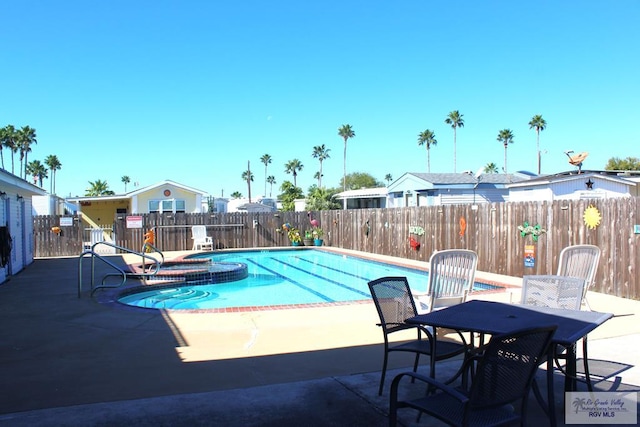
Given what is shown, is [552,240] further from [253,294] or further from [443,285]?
[253,294]

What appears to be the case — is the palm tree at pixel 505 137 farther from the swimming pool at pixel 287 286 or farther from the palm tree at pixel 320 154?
the swimming pool at pixel 287 286

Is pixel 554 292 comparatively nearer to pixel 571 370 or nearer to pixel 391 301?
pixel 571 370

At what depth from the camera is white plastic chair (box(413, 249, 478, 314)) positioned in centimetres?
553

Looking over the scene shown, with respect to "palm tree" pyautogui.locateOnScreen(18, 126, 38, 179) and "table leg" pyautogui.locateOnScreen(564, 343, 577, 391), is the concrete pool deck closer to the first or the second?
"table leg" pyautogui.locateOnScreen(564, 343, 577, 391)

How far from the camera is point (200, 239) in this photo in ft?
69.7

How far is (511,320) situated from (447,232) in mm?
10695

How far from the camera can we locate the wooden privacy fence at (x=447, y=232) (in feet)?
27.6

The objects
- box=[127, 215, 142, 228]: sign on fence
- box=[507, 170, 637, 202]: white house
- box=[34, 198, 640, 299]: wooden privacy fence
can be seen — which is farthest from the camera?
box=[127, 215, 142, 228]: sign on fence

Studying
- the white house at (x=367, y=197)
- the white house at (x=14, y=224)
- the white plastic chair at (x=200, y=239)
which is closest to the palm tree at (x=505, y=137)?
the white house at (x=367, y=197)

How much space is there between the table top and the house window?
82.9 feet

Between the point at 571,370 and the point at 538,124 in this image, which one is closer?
the point at 571,370

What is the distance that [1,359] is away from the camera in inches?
195

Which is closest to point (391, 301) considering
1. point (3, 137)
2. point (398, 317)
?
point (398, 317)

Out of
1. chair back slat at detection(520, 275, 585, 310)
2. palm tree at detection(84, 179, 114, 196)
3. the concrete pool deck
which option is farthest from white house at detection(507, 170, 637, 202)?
palm tree at detection(84, 179, 114, 196)
